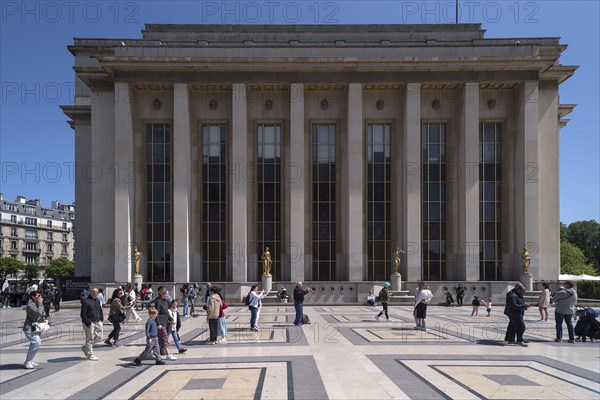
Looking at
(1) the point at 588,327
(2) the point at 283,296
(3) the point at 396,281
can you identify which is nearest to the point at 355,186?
(3) the point at 396,281

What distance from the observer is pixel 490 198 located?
42.8 meters

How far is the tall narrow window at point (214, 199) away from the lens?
139 ft

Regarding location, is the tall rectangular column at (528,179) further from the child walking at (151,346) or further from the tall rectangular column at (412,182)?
the child walking at (151,346)

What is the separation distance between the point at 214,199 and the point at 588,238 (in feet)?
274

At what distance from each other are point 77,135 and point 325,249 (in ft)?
80.6

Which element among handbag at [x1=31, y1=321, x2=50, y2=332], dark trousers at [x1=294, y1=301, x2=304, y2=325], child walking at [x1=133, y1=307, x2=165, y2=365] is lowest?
dark trousers at [x1=294, y1=301, x2=304, y2=325]

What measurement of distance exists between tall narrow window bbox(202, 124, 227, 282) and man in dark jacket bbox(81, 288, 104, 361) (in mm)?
27162

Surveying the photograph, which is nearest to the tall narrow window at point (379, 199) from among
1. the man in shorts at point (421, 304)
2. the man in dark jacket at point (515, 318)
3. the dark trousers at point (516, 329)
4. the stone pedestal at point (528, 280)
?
the stone pedestal at point (528, 280)

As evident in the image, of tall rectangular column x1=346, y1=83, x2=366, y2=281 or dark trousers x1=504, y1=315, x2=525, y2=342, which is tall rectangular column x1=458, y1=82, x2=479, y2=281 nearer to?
tall rectangular column x1=346, y1=83, x2=366, y2=281

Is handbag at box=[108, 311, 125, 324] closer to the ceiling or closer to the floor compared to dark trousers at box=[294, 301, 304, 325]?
closer to the ceiling

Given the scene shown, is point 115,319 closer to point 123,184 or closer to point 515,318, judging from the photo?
point 515,318

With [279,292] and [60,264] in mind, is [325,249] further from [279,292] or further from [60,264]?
[60,264]

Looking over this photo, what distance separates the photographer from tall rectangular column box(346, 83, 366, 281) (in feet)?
133

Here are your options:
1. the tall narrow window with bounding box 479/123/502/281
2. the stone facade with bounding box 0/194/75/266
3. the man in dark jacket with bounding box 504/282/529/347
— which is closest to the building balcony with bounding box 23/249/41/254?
the stone facade with bounding box 0/194/75/266
